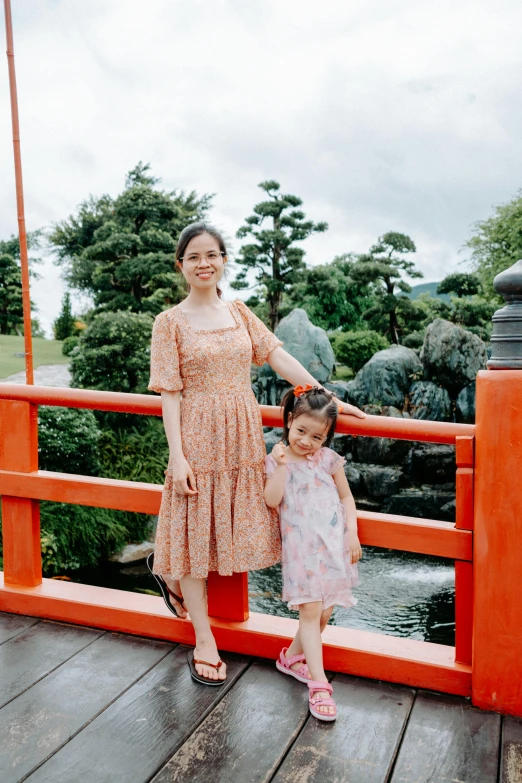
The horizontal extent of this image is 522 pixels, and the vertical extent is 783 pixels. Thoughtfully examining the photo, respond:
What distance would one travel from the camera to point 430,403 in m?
10.1

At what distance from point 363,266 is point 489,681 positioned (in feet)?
37.5

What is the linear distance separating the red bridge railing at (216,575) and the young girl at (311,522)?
81 millimetres

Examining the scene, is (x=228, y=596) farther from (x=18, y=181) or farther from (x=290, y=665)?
(x=18, y=181)

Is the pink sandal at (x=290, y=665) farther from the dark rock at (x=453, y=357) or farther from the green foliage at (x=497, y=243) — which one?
the green foliage at (x=497, y=243)

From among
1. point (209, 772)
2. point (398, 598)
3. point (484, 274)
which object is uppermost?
point (484, 274)

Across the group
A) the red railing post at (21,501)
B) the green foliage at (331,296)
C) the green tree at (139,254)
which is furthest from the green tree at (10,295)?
the red railing post at (21,501)

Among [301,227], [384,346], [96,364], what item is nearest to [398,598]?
[96,364]

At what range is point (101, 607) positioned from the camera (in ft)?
7.42

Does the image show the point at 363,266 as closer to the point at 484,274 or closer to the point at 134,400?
the point at 484,274

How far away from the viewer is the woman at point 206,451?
1932 mm

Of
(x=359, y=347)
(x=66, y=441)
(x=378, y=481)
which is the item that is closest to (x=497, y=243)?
(x=359, y=347)

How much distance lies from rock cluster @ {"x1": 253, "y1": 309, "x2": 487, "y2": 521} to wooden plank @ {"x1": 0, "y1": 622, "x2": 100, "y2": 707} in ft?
22.5

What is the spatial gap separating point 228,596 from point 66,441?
4.99 meters

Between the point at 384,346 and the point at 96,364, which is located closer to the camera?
the point at 96,364
